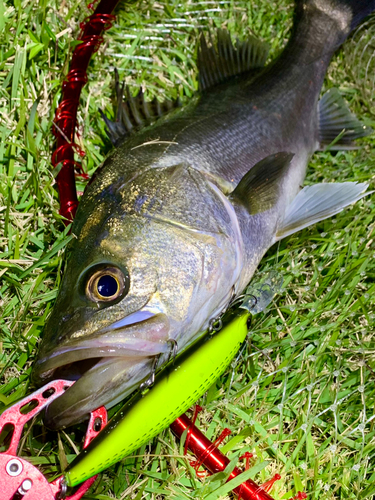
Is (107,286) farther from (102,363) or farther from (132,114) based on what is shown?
(132,114)

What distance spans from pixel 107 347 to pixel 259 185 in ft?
3.51

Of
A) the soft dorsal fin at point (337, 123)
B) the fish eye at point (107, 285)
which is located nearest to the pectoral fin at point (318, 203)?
the soft dorsal fin at point (337, 123)

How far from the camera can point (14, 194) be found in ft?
8.22

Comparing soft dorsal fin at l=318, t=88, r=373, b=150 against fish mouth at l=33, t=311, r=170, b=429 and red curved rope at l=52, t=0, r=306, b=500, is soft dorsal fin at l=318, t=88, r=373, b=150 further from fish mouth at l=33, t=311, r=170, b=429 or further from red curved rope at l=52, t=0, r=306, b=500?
fish mouth at l=33, t=311, r=170, b=429

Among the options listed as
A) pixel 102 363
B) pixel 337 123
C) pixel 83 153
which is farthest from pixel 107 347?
pixel 337 123

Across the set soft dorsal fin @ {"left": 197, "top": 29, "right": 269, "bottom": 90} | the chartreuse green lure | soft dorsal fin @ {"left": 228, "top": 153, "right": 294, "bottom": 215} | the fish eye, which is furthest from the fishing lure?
soft dorsal fin @ {"left": 197, "top": 29, "right": 269, "bottom": 90}

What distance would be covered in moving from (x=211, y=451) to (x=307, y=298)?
100 centimetres

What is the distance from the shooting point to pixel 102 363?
1.62 metres

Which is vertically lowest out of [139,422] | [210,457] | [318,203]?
[210,457]

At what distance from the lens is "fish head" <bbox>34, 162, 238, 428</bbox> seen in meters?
1.61

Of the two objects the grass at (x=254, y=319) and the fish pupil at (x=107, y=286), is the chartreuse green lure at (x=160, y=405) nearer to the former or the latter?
the grass at (x=254, y=319)

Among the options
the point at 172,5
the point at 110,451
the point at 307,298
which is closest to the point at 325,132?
the point at 307,298

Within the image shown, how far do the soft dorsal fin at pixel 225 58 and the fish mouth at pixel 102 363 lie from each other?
1.67m

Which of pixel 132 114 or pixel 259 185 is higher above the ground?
pixel 132 114
